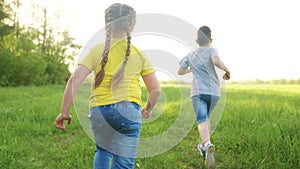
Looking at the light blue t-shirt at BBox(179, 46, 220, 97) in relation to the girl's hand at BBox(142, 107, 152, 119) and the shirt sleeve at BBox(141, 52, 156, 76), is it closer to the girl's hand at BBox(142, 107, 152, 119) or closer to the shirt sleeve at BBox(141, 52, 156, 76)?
the girl's hand at BBox(142, 107, 152, 119)

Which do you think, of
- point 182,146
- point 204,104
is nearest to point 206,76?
point 204,104

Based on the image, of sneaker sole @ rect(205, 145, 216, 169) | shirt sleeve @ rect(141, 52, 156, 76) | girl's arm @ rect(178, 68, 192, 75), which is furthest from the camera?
sneaker sole @ rect(205, 145, 216, 169)

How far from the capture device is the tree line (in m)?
21.6

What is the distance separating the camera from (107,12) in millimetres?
2656

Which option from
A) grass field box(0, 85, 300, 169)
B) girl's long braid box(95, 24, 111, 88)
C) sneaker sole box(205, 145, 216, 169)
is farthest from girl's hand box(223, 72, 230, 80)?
girl's long braid box(95, 24, 111, 88)

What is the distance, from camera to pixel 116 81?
8.43ft

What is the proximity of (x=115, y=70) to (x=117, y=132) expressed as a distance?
48cm

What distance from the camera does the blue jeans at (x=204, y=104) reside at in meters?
4.26

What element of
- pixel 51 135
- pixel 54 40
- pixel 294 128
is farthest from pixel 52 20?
pixel 294 128

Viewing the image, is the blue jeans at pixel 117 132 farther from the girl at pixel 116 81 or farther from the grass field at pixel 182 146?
the grass field at pixel 182 146

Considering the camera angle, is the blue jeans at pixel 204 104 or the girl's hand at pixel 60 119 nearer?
the girl's hand at pixel 60 119

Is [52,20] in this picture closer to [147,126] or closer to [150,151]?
[147,126]

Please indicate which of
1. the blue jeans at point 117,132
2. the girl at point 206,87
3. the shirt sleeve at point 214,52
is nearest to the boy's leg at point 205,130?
the girl at point 206,87

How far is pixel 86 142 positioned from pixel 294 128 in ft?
9.83
